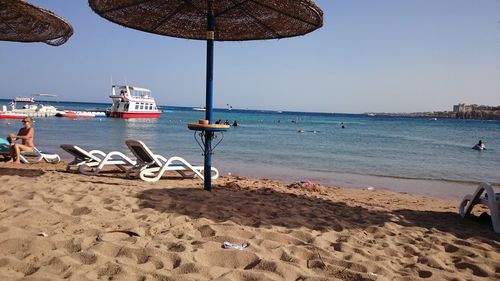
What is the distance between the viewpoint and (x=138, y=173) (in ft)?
22.4

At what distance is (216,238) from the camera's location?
3.21 meters

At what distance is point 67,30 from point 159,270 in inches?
204

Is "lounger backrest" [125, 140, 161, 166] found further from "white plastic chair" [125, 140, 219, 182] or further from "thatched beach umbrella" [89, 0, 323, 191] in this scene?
"thatched beach umbrella" [89, 0, 323, 191]

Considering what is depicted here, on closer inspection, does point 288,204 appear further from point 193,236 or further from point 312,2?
point 312,2

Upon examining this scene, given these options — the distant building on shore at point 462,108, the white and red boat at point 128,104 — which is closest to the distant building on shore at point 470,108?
the distant building on shore at point 462,108

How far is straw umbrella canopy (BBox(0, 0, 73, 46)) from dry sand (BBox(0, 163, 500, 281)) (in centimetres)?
248

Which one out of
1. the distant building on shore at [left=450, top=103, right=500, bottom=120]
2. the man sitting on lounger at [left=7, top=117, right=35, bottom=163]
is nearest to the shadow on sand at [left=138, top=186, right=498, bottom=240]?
the man sitting on lounger at [left=7, top=117, right=35, bottom=163]

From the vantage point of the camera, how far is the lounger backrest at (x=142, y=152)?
6.74 metres

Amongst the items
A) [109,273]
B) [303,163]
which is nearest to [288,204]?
[109,273]

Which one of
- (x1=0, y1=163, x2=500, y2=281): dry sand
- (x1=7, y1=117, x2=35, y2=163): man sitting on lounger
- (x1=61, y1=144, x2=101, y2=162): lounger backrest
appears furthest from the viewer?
(x1=7, y1=117, x2=35, y2=163): man sitting on lounger

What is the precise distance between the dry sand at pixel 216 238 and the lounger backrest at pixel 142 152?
1.62 m

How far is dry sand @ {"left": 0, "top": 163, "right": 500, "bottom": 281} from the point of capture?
255 cm

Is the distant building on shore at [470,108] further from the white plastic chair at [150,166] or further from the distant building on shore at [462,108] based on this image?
the white plastic chair at [150,166]

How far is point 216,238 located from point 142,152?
4143 mm
